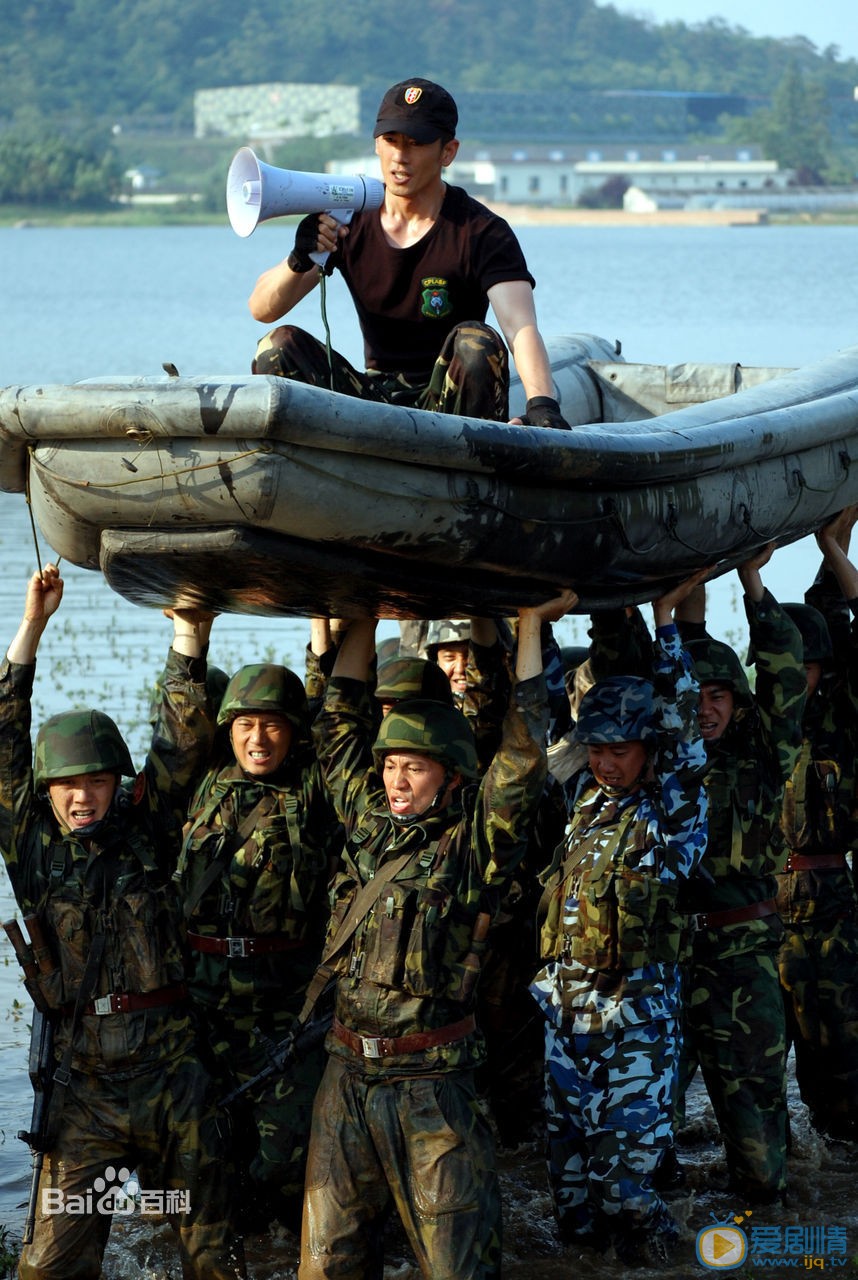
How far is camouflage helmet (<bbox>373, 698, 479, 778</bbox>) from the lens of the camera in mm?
5738

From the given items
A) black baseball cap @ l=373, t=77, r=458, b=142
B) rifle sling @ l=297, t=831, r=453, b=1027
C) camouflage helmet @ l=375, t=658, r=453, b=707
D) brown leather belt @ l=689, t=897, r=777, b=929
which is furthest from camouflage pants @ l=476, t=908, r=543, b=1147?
black baseball cap @ l=373, t=77, r=458, b=142

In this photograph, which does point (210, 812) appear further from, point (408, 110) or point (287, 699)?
point (408, 110)

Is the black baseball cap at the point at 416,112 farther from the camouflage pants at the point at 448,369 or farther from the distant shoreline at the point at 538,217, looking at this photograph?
the distant shoreline at the point at 538,217

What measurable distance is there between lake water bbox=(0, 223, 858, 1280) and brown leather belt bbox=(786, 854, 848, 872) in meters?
0.95

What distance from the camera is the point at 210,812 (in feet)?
21.2

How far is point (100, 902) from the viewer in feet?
19.3

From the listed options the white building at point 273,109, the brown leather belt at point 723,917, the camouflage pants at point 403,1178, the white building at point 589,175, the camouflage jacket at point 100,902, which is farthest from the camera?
the white building at point 273,109

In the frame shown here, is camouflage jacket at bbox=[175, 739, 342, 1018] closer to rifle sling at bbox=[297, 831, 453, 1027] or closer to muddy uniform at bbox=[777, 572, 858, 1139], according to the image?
rifle sling at bbox=[297, 831, 453, 1027]

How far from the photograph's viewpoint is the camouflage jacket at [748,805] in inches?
255

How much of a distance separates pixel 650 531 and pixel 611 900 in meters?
1.07

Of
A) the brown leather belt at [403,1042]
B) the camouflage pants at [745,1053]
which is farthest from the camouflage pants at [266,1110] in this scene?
the camouflage pants at [745,1053]

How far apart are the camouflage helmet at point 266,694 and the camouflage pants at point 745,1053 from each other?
1.49 meters

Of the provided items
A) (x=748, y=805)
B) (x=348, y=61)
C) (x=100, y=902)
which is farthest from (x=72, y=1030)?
(x=348, y=61)

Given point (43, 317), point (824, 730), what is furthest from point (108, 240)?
point (824, 730)
